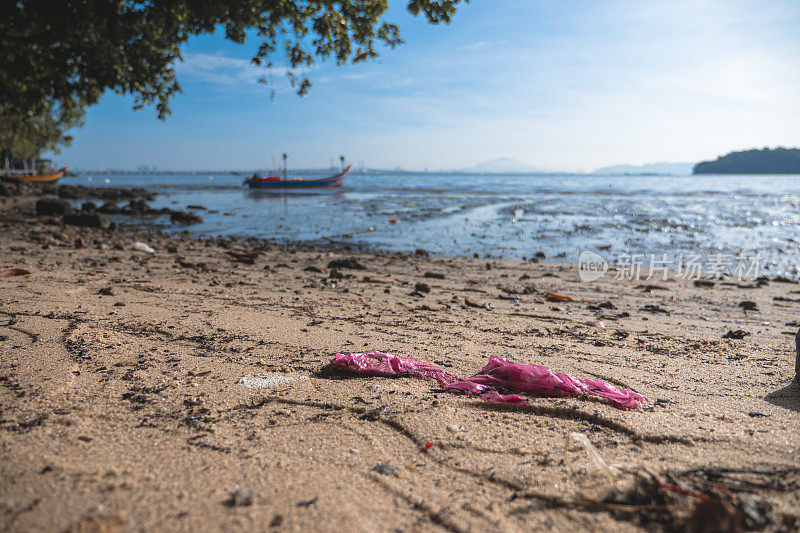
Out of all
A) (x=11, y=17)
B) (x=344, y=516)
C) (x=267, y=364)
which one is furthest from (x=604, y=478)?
(x=11, y=17)

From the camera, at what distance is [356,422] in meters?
2.44

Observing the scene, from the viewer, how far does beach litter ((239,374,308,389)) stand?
2.87 m

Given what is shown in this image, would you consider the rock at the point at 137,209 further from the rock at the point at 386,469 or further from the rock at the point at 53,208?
the rock at the point at 386,469

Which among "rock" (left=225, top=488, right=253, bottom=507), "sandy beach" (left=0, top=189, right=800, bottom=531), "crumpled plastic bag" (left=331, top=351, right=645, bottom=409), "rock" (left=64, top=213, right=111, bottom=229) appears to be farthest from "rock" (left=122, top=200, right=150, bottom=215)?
"rock" (left=225, top=488, right=253, bottom=507)

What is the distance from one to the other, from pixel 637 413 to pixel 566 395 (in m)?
0.43

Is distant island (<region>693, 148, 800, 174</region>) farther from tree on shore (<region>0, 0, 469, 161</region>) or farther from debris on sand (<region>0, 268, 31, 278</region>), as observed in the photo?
debris on sand (<region>0, 268, 31, 278</region>)

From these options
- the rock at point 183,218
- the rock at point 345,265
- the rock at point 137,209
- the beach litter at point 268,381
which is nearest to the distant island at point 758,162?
the rock at point 183,218

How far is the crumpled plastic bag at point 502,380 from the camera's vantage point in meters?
2.86

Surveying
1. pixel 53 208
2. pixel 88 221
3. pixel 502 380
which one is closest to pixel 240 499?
pixel 502 380

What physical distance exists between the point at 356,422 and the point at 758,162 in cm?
16360

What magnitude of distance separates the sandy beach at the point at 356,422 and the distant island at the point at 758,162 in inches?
5973

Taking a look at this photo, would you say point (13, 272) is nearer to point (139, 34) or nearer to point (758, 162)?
point (139, 34)

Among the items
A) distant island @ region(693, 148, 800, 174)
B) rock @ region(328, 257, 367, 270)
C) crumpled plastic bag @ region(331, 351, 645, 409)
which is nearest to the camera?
crumpled plastic bag @ region(331, 351, 645, 409)

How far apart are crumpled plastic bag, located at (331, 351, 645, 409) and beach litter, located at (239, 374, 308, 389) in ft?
1.23
